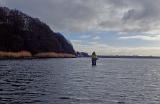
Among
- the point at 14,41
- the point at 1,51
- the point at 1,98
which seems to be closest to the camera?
the point at 1,98

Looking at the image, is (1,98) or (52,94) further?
(52,94)

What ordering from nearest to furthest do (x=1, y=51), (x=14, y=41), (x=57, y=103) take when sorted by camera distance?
(x=57, y=103), (x=1, y=51), (x=14, y=41)

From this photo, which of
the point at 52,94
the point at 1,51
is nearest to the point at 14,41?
the point at 1,51

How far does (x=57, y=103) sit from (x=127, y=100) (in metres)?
6.26

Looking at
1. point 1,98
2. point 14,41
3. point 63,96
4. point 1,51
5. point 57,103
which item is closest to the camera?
point 57,103

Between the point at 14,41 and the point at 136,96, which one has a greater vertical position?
the point at 14,41

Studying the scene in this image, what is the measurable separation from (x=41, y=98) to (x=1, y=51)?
491 feet

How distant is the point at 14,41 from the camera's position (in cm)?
19962

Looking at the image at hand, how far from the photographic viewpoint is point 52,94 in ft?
109

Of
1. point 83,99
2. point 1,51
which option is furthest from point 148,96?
point 1,51

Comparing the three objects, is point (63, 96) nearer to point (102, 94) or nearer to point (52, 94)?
point (52, 94)

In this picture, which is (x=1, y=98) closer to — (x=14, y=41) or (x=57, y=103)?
(x=57, y=103)

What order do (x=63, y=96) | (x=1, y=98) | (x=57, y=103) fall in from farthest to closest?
(x=63, y=96)
(x=1, y=98)
(x=57, y=103)

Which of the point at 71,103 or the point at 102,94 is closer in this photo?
the point at 71,103
